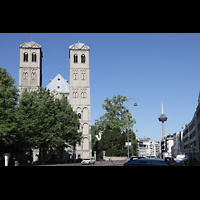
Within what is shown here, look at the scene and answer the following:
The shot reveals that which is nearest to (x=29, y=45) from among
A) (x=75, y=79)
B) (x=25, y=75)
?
(x=25, y=75)

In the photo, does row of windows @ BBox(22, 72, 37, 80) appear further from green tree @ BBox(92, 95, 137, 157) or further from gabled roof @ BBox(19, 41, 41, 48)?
green tree @ BBox(92, 95, 137, 157)

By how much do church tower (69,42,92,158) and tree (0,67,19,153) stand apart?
46.5m

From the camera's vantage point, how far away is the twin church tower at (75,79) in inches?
3302

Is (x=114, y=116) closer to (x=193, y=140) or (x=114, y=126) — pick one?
(x=114, y=126)

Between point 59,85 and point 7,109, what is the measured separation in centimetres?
6242

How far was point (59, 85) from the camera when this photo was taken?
99312 mm

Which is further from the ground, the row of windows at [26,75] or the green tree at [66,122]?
the row of windows at [26,75]

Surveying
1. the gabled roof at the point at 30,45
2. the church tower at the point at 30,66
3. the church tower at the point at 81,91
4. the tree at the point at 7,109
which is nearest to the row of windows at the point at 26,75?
the church tower at the point at 30,66

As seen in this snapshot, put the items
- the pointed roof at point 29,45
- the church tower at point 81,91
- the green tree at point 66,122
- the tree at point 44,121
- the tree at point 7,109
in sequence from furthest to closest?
the pointed roof at point 29,45, the church tower at point 81,91, the green tree at point 66,122, the tree at point 44,121, the tree at point 7,109

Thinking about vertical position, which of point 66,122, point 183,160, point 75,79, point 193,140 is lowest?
point 183,160

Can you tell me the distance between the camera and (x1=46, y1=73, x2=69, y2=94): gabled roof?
321ft

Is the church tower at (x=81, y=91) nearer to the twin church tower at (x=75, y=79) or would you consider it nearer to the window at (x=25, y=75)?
the twin church tower at (x=75, y=79)
